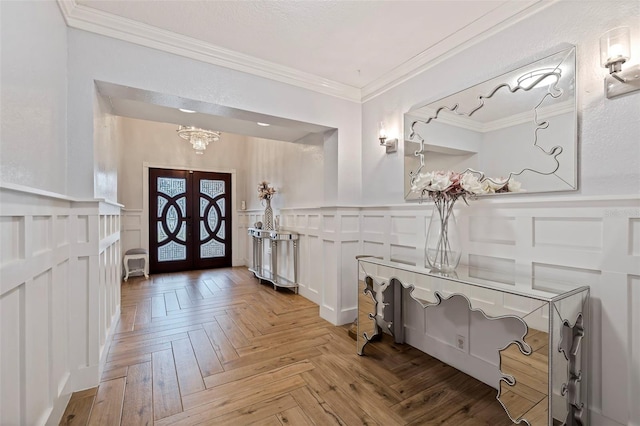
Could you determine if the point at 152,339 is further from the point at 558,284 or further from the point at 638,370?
the point at 638,370

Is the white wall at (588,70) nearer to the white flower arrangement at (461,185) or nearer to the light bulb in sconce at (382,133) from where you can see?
the white flower arrangement at (461,185)

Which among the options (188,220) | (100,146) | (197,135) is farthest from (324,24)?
(188,220)

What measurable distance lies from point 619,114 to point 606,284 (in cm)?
85

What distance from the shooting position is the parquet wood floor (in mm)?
1577

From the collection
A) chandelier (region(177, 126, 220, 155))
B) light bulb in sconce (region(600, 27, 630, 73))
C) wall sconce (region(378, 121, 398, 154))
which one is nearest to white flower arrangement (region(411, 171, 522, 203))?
light bulb in sconce (region(600, 27, 630, 73))

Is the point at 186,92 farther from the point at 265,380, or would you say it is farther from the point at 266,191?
the point at 266,191

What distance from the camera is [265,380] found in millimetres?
1902

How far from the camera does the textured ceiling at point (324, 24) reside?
1.79m

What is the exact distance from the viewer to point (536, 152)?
5.36 feet

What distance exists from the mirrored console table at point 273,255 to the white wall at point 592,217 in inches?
99.0

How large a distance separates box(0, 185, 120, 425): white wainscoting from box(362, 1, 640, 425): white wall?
2455mm

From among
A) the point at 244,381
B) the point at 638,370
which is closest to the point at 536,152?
the point at 638,370

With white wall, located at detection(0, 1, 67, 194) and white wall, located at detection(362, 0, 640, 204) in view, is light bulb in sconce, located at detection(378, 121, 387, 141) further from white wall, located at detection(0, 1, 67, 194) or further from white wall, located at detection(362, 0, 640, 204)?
white wall, located at detection(0, 1, 67, 194)

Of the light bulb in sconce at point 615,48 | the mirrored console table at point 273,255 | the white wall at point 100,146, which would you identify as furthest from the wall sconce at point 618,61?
the mirrored console table at point 273,255
